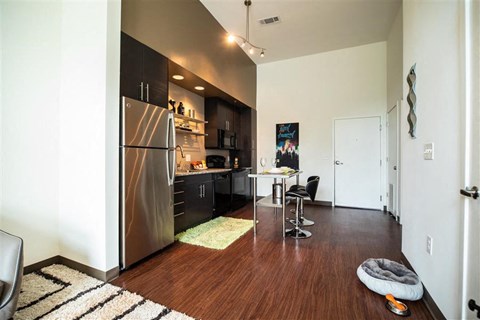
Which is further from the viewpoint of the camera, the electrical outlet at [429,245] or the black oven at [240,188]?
the black oven at [240,188]

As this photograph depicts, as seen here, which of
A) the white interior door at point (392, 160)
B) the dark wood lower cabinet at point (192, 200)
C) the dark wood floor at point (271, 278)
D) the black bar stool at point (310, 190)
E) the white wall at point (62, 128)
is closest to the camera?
the dark wood floor at point (271, 278)

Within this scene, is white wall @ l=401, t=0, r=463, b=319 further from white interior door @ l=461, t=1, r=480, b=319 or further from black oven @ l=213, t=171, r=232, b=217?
black oven @ l=213, t=171, r=232, b=217

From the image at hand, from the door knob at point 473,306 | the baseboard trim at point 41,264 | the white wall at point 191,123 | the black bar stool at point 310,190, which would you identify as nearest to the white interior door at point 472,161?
the door knob at point 473,306

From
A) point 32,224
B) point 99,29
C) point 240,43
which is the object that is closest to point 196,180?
point 32,224

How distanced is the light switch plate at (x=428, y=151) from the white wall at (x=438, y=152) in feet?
0.13

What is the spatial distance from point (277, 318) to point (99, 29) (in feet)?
9.57

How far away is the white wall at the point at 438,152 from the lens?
1.38 metres

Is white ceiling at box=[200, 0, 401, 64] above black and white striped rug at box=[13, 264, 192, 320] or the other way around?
above

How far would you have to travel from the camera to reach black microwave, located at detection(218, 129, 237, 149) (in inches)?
187

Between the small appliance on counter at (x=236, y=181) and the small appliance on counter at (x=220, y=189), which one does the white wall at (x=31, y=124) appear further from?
the small appliance on counter at (x=236, y=181)

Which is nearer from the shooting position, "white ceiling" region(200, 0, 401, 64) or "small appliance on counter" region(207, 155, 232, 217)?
"white ceiling" region(200, 0, 401, 64)

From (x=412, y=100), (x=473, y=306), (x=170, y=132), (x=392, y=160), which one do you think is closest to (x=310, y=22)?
(x=412, y=100)

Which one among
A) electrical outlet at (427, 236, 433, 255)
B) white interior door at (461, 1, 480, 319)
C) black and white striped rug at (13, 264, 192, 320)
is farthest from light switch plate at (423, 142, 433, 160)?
black and white striped rug at (13, 264, 192, 320)

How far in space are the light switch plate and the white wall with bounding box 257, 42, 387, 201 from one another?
137 inches
